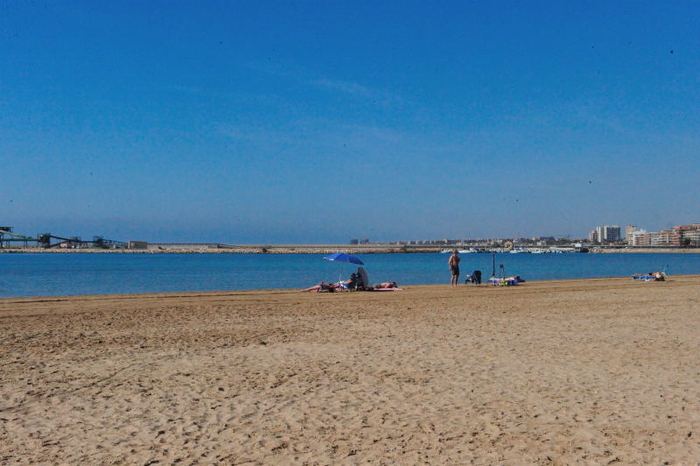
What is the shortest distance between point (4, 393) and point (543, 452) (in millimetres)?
6454

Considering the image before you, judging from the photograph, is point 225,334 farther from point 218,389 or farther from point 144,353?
point 218,389

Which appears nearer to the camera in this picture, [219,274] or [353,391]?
[353,391]

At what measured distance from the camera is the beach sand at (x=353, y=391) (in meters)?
5.44

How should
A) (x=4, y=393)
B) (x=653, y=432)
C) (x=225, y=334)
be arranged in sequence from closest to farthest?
1. (x=653, y=432)
2. (x=4, y=393)
3. (x=225, y=334)

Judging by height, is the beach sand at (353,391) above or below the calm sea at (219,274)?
above

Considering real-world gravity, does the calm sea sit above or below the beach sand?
below

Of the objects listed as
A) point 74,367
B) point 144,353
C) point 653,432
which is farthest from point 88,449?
point 653,432

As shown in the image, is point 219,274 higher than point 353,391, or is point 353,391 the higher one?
point 353,391

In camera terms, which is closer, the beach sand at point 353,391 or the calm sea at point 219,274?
the beach sand at point 353,391

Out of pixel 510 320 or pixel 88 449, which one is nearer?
pixel 88 449

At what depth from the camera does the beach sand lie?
5438 mm

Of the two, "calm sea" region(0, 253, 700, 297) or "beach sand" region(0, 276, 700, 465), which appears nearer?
"beach sand" region(0, 276, 700, 465)

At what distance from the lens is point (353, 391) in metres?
7.48

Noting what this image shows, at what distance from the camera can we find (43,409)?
666 centimetres
